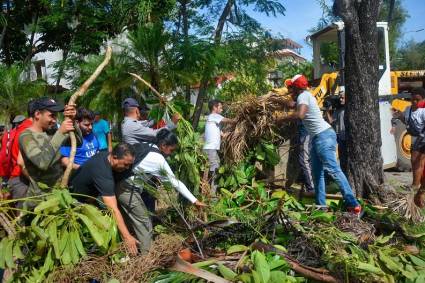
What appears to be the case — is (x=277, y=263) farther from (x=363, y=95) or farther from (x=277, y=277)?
(x=363, y=95)

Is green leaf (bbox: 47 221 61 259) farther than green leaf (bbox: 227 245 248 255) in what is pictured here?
No

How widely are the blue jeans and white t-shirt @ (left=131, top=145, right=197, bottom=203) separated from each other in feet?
6.41

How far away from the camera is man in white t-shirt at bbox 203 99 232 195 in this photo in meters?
6.39

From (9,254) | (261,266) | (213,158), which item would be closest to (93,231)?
(9,254)

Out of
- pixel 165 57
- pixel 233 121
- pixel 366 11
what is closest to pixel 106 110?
pixel 165 57

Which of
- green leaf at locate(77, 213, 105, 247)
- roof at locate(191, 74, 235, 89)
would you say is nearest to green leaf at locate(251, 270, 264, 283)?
green leaf at locate(77, 213, 105, 247)

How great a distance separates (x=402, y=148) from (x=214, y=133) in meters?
5.42

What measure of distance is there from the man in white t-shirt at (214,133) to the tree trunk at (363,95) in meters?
1.73

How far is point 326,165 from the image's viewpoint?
5574 mm

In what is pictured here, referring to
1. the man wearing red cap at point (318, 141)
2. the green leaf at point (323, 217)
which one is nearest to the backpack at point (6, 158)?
the green leaf at point (323, 217)

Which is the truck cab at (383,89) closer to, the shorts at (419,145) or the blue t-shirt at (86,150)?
the shorts at (419,145)

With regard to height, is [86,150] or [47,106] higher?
[47,106]

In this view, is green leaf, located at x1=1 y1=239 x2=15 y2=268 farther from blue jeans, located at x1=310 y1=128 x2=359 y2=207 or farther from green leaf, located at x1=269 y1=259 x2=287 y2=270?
blue jeans, located at x1=310 y1=128 x2=359 y2=207

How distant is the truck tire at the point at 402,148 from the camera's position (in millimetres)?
10133
